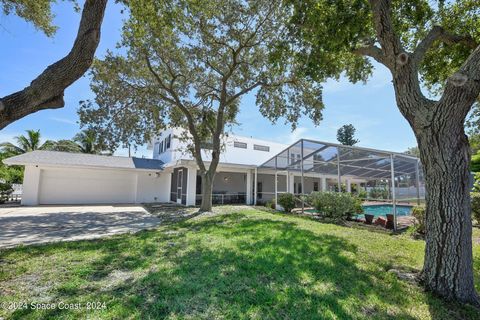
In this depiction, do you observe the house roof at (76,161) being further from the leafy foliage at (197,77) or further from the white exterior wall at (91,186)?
the leafy foliage at (197,77)

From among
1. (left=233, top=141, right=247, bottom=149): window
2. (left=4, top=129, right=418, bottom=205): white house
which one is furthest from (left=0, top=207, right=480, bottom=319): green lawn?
(left=233, top=141, right=247, bottom=149): window

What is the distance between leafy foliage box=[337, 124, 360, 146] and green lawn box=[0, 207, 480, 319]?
46387 mm

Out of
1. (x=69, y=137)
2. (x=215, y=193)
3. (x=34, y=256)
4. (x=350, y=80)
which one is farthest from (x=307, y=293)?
(x=69, y=137)

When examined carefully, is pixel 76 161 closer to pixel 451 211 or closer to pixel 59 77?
pixel 59 77

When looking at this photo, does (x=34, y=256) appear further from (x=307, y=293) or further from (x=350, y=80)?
(x=350, y=80)

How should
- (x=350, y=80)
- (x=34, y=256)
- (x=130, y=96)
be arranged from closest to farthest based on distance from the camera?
(x=34, y=256) < (x=350, y=80) < (x=130, y=96)

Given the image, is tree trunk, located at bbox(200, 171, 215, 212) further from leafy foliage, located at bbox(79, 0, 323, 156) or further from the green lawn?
the green lawn

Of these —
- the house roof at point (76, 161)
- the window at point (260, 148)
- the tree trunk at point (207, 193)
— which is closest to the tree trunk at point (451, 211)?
the tree trunk at point (207, 193)

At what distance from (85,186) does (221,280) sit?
17.4 metres

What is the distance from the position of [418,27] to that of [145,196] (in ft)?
62.6

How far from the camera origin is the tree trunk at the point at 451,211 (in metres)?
3.62

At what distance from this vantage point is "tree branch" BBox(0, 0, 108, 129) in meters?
3.42

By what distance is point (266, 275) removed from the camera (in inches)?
163

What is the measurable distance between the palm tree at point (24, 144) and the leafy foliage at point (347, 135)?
4891cm
